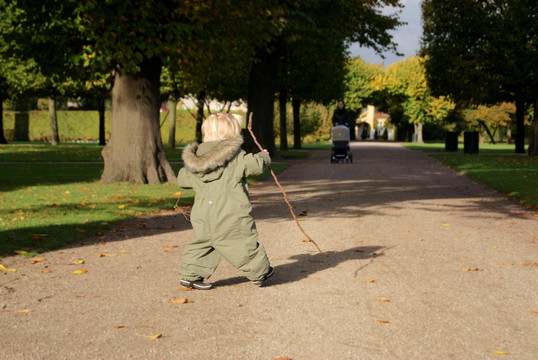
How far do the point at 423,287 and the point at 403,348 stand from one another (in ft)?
6.02

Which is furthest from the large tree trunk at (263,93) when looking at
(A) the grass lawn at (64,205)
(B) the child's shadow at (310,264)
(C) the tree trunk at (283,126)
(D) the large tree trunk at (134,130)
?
(B) the child's shadow at (310,264)

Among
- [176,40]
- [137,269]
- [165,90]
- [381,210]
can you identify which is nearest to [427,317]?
[137,269]

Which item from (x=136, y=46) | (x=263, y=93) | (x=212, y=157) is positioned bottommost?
(x=212, y=157)

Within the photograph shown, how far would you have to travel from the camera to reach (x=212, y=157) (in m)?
5.89

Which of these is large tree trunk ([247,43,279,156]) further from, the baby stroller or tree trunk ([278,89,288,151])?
tree trunk ([278,89,288,151])

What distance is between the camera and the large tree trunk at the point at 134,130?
16.8m

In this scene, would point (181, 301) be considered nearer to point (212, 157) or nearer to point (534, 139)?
point (212, 157)

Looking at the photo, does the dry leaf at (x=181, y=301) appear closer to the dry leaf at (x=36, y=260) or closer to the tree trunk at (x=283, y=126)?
the dry leaf at (x=36, y=260)

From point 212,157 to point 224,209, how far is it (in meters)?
0.45

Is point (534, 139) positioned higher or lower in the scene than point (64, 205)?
higher

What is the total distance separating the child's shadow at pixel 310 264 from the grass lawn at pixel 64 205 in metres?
2.83

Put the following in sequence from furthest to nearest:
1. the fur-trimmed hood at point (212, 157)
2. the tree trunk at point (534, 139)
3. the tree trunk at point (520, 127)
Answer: the tree trunk at point (520, 127) → the tree trunk at point (534, 139) → the fur-trimmed hood at point (212, 157)

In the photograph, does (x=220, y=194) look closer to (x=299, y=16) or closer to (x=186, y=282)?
(x=186, y=282)

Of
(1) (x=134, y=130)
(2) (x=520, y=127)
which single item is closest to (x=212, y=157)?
(1) (x=134, y=130)
